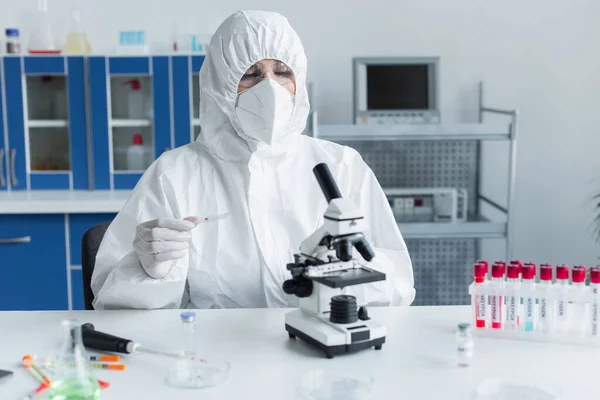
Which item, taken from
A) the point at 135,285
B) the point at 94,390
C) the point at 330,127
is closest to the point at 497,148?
the point at 330,127

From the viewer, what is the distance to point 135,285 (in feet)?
4.87

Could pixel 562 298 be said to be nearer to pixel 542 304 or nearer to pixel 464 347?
pixel 542 304

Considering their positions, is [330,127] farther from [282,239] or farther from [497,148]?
[282,239]

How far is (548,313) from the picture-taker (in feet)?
4.29

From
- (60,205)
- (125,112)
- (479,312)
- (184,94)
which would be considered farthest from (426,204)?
(479,312)

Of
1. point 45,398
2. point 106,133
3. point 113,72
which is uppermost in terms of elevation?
point 113,72

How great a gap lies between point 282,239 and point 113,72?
1.76m

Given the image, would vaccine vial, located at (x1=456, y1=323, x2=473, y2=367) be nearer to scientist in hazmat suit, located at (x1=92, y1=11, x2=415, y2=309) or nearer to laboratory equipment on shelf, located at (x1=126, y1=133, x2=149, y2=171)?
scientist in hazmat suit, located at (x1=92, y1=11, x2=415, y2=309)

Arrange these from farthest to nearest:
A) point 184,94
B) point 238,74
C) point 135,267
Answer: point 184,94
point 238,74
point 135,267

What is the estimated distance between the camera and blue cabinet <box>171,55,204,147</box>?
10.3 feet

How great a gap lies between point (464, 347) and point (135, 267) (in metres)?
0.71

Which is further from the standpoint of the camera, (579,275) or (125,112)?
(125,112)

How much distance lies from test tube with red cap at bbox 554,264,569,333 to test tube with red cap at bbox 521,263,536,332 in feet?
0.14

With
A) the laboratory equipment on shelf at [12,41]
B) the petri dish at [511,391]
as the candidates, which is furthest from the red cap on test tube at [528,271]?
the laboratory equipment on shelf at [12,41]
